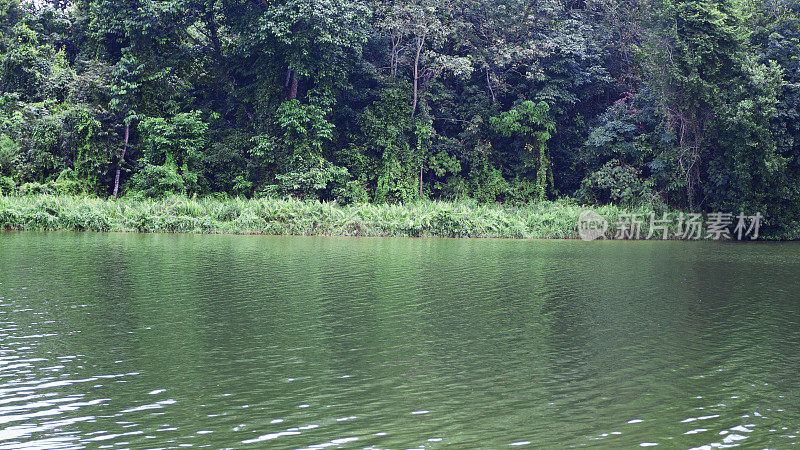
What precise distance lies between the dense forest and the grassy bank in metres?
2.28

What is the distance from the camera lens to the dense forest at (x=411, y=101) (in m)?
30.0

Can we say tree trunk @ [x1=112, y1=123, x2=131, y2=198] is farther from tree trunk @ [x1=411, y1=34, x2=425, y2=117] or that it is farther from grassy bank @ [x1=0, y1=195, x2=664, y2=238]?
tree trunk @ [x1=411, y1=34, x2=425, y2=117]

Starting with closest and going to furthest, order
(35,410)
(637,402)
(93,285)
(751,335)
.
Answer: (35,410)
(637,402)
(751,335)
(93,285)

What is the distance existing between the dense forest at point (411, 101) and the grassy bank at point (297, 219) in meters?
2.28

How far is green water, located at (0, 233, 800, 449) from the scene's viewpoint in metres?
5.87

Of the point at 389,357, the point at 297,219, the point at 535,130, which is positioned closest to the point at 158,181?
the point at 297,219

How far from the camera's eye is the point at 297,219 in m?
30.1

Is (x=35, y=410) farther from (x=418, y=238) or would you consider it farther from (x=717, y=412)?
(x=418, y=238)

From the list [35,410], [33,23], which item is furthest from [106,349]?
[33,23]

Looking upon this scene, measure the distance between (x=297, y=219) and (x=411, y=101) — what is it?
31.1ft

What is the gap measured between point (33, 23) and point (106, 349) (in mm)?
33383

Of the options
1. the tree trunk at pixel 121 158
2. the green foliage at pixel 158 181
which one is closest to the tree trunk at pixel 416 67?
the green foliage at pixel 158 181

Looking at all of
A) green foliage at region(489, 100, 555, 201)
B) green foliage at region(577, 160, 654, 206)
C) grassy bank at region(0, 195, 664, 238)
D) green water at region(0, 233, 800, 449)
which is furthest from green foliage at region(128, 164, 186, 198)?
green foliage at region(577, 160, 654, 206)

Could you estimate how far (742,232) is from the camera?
3058 cm
